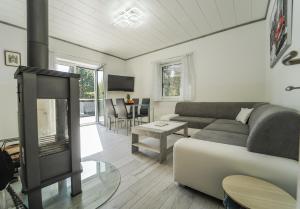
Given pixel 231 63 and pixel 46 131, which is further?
pixel 231 63

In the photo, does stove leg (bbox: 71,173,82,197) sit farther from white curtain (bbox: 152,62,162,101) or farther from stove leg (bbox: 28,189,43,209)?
white curtain (bbox: 152,62,162,101)

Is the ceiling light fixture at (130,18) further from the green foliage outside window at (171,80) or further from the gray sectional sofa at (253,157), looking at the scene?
the gray sectional sofa at (253,157)

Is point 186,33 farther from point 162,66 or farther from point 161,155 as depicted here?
point 161,155

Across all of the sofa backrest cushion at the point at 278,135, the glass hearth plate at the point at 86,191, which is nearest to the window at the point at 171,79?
the sofa backrest cushion at the point at 278,135

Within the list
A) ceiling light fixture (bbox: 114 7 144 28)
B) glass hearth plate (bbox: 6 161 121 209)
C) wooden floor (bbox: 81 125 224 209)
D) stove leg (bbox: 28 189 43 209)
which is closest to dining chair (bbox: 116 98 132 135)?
wooden floor (bbox: 81 125 224 209)

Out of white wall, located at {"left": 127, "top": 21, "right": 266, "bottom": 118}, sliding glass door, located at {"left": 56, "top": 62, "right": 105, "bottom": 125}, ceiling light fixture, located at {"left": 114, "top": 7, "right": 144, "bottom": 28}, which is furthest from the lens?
sliding glass door, located at {"left": 56, "top": 62, "right": 105, "bottom": 125}

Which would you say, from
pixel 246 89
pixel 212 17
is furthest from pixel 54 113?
pixel 246 89

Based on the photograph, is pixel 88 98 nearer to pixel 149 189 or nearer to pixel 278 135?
pixel 149 189

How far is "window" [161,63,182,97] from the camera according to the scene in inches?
172

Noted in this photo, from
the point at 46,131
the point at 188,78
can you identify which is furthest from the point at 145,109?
the point at 46,131

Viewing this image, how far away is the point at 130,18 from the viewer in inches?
104

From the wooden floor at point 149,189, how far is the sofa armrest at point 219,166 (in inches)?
3.9

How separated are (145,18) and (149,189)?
2.96 metres

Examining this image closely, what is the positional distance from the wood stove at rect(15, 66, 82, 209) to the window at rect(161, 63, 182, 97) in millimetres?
3497
